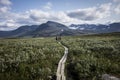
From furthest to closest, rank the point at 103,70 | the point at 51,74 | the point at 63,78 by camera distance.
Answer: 1. the point at 103,70
2. the point at 51,74
3. the point at 63,78

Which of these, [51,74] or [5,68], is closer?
[51,74]

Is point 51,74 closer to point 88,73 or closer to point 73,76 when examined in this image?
point 73,76

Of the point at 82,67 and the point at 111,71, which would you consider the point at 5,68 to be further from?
the point at 111,71

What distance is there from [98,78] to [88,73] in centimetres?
186

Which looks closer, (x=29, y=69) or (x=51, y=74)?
(x=51, y=74)

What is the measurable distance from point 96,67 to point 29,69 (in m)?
7.99

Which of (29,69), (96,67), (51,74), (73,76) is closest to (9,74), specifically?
(29,69)

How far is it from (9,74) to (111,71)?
36.9ft

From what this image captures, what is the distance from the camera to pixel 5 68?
734 inches

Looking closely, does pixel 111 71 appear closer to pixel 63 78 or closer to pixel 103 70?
pixel 103 70

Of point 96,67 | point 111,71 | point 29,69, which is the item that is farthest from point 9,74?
point 111,71

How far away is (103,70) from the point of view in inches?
706

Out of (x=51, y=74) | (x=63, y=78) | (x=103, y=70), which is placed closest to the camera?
(x=63, y=78)

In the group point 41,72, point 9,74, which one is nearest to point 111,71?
point 41,72
